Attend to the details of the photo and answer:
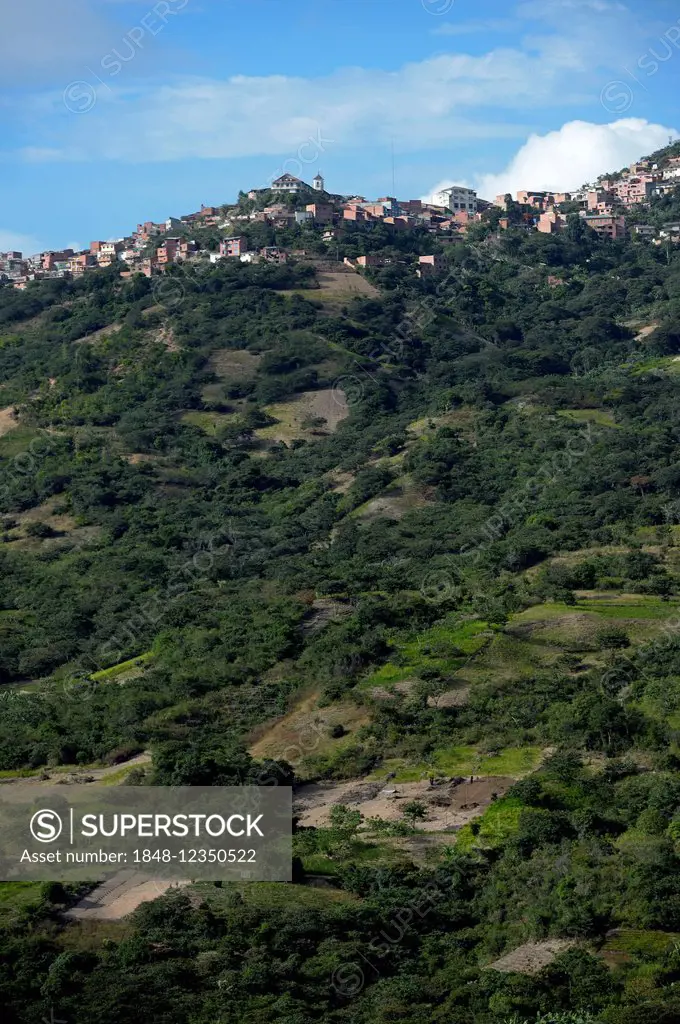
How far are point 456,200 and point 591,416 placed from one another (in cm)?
6920

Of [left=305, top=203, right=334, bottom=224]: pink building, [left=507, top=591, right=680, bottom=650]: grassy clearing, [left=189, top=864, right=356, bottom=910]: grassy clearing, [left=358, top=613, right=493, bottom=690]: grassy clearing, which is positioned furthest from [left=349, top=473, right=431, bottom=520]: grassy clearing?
[left=305, top=203, right=334, bottom=224]: pink building

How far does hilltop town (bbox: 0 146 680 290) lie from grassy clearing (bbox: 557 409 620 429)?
96.7ft

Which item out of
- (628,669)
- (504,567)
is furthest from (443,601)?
(628,669)

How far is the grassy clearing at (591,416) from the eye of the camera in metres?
69.1

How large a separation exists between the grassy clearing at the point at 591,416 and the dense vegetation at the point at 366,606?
0.32 meters

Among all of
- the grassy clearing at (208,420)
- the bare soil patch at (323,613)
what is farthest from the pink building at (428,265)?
the bare soil patch at (323,613)

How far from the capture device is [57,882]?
26.8 m

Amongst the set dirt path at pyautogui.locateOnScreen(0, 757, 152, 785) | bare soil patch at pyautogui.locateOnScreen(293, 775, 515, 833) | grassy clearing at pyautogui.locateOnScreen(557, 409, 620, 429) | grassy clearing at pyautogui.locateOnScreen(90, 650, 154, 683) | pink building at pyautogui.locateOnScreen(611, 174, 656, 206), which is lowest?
bare soil patch at pyautogui.locateOnScreen(293, 775, 515, 833)

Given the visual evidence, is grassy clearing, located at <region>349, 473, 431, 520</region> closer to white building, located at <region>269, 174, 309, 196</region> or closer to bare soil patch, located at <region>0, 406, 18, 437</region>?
bare soil patch, located at <region>0, 406, 18, 437</region>

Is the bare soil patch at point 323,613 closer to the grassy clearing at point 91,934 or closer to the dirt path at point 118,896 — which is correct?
the dirt path at point 118,896

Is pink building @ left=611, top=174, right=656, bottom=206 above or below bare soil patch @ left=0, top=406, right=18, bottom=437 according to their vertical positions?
above

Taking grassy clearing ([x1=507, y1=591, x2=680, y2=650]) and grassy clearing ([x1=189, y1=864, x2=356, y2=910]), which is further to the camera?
grassy clearing ([x1=507, y1=591, x2=680, y2=650])

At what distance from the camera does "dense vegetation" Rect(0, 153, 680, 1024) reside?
79.5ft
